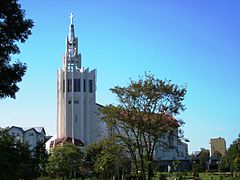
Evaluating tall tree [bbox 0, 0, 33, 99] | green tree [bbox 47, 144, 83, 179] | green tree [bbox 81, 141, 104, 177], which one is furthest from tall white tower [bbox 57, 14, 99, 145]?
tall tree [bbox 0, 0, 33, 99]

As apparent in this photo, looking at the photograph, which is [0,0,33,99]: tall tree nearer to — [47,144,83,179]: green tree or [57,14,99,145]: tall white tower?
[47,144,83,179]: green tree

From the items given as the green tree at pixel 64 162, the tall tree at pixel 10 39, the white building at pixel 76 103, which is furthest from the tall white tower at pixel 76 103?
the tall tree at pixel 10 39

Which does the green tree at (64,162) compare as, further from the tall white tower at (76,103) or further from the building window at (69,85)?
the building window at (69,85)

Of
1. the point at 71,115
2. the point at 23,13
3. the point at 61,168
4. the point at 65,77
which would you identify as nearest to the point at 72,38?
the point at 65,77

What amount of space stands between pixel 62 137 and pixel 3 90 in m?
86.6

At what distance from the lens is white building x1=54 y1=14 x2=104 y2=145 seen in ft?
321

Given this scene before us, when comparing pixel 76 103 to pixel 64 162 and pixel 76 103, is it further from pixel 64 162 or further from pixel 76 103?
pixel 64 162

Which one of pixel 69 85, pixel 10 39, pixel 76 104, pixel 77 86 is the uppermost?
pixel 69 85

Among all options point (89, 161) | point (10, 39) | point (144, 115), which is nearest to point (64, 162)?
point (89, 161)

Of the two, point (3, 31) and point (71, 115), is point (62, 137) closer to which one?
point (71, 115)

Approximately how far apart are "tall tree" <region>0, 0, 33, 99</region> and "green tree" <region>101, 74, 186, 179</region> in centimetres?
2367

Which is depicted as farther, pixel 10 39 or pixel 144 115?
pixel 144 115

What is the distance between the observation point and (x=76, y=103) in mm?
98188

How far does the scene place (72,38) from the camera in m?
103
